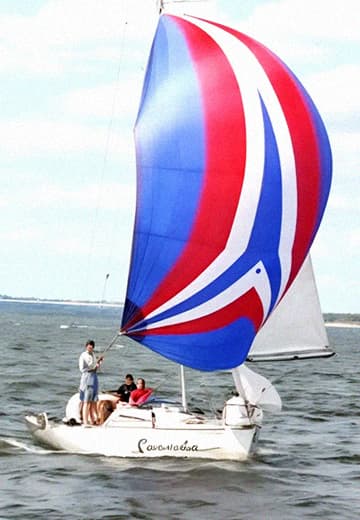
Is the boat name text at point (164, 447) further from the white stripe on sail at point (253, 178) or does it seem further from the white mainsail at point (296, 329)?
the white stripe on sail at point (253, 178)

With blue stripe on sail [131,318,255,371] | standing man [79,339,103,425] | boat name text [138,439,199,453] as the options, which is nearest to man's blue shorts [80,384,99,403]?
standing man [79,339,103,425]

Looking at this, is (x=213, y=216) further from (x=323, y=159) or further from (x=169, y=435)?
(x=169, y=435)

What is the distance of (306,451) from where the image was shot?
2803cm

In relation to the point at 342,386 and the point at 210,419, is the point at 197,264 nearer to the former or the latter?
the point at 210,419

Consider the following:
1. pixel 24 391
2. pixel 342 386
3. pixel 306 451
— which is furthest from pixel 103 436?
pixel 342 386

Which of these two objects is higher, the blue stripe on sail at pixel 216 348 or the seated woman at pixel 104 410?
the blue stripe on sail at pixel 216 348

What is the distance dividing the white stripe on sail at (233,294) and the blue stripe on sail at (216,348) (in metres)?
0.37

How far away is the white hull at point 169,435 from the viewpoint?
2364 centimetres

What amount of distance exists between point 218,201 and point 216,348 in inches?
109

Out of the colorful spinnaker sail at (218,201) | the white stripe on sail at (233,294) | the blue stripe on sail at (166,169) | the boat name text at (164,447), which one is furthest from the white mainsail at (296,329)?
the blue stripe on sail at (166,169)

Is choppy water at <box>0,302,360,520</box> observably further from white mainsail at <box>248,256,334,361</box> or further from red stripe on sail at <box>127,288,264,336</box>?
red stripe on sail at <box>127,288,264,336</box>

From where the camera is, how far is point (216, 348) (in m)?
23.6

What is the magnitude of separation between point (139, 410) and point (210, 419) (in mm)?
1505

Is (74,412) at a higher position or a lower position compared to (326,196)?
lower
